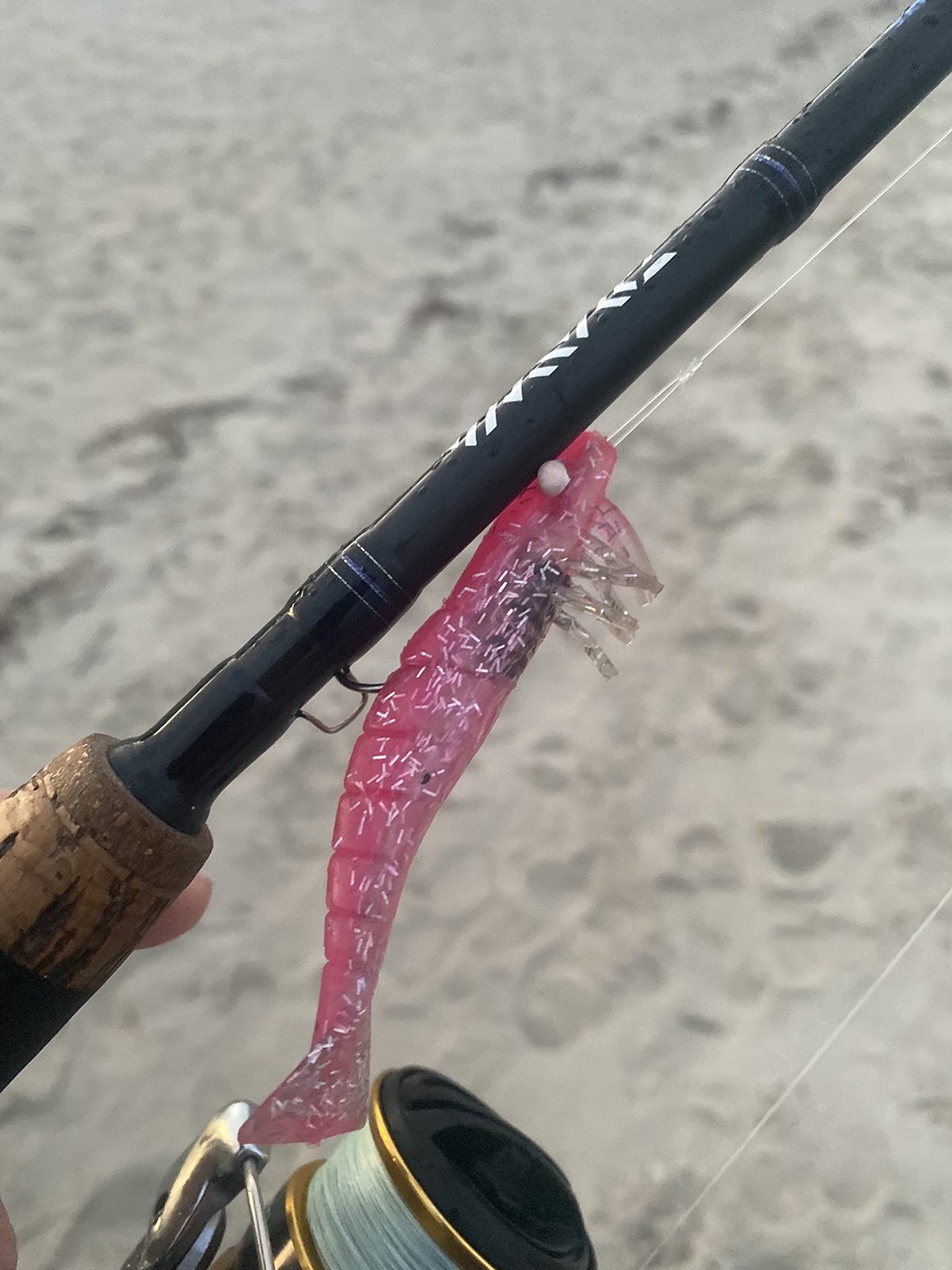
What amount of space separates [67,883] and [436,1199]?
205 mm

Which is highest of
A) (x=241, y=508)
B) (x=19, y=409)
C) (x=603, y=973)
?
(x=19, y=409)

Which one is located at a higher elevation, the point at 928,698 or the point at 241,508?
the point at 241,508

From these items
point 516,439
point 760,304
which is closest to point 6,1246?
point 516,439

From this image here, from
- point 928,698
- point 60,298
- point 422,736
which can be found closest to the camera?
point 422,736

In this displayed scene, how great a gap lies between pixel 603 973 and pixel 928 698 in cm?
31

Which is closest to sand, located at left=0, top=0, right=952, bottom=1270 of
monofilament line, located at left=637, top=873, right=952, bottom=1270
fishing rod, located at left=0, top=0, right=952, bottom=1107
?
monofilament line, located at left=637, top=873, right=952, bottom=1270

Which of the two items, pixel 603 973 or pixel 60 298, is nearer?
pixel 603 973

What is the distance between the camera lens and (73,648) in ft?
2.37

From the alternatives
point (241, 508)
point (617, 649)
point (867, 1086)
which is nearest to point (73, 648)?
point (241, 508)

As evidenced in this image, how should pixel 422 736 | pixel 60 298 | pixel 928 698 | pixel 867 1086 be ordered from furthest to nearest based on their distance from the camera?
1. pixel 60 298
2. pixel 928 698
3. pixel 867 1086
4. pixel 422 736

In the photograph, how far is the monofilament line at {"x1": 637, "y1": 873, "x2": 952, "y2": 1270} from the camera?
1.96ft

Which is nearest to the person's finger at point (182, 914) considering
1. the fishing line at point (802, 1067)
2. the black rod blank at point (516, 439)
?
the black rod blank at point (516, 439)

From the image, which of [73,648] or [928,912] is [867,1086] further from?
[73,648]

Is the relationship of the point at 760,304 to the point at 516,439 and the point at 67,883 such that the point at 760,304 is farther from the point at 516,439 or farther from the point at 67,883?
the point at 67,883
